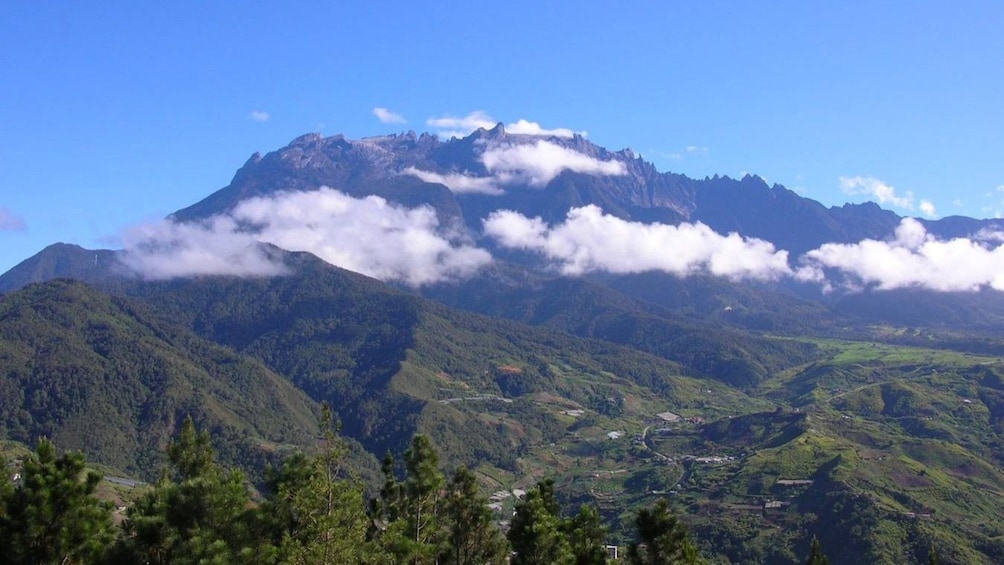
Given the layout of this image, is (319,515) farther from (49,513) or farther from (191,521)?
(49,513)

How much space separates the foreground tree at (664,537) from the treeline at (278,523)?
0.05 metres

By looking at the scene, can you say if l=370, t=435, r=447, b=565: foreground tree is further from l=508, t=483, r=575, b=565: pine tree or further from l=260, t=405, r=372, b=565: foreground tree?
l=260, t=405, r=372, b=565: foreground tree

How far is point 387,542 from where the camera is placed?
4031 cm

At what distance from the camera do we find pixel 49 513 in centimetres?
3453

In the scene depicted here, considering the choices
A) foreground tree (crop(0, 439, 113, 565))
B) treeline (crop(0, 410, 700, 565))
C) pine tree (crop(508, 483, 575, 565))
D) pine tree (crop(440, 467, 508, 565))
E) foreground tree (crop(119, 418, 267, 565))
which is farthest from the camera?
pine tree (crop(440, 467, 508, 565))

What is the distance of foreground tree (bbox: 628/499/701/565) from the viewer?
1527 inches

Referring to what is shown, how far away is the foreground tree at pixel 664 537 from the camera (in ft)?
127

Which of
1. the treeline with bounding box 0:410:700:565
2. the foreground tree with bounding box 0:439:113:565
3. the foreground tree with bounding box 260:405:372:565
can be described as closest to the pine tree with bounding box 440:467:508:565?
the treeline with bounding box 0:410:700:565

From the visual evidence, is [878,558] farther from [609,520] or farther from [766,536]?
[609,520]

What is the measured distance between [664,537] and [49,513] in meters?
29.2

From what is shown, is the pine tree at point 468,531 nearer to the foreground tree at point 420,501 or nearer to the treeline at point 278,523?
the treeline at point 278,523

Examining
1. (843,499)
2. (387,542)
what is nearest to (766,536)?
(843,499)

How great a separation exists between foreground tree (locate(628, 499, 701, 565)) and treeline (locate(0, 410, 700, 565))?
0.05 metres

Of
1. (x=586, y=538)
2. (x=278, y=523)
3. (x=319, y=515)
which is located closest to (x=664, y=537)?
(x=586, y=538)
